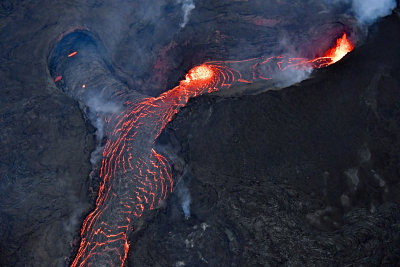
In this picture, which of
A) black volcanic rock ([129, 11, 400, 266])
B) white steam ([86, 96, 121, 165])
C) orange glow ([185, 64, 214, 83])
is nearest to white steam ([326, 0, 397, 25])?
black volcanic rock ([129, 11, 400, 266])

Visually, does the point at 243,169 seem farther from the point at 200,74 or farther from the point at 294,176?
the point at 200,74

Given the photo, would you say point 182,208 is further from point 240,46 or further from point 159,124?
point 240,46

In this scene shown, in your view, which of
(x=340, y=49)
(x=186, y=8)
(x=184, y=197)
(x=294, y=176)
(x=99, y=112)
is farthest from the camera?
(x=186, y=8)

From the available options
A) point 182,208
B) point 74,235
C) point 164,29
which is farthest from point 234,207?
point 164,29

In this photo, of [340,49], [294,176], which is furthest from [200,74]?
[294,176]

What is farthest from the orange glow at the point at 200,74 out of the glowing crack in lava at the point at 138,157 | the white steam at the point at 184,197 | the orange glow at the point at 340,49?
the white steam at the point at 184,197

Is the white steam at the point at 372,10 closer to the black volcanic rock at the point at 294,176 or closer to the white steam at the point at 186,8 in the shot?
the black volcanic rock at the point at 294,176

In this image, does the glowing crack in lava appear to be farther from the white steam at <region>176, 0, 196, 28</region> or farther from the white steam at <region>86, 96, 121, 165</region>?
the white steam at <region>176, 0, 196, 28</region>
